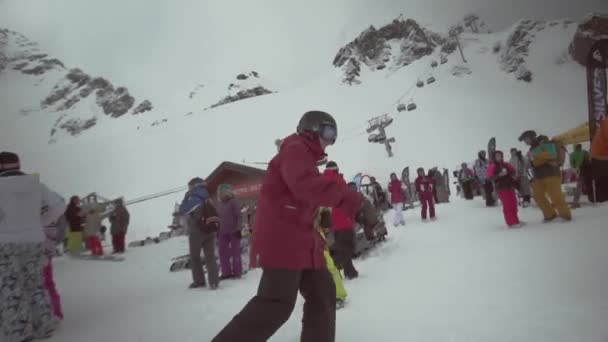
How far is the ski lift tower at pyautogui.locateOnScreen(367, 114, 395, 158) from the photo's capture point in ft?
96.7

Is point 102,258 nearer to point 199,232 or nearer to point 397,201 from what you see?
point 199,232

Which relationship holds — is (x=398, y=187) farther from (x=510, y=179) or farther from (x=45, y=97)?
(x=45, y=97)

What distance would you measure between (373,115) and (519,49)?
21473 millimetres

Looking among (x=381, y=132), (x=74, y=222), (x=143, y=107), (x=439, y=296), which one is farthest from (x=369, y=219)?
(x=143, y=107)

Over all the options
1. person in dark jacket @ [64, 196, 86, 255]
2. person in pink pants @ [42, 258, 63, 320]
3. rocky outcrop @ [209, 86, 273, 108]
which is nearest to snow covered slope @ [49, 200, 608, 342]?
person in pink pants @ [42, 258, 63, 320]

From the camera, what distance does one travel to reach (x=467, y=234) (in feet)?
22.5

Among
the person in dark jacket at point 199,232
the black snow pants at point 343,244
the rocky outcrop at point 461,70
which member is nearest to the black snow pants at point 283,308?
the black snow pants at point 343,244

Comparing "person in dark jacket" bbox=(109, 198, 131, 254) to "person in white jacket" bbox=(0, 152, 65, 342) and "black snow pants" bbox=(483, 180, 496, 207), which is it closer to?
"person in white jacket" bbox=(0, 152, 65, 342)

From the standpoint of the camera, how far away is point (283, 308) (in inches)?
71.0

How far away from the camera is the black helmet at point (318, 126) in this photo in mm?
2059

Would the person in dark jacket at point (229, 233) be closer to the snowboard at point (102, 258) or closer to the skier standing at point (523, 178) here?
the snowboard at point (102, 258)

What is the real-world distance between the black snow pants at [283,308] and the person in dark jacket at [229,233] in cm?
451

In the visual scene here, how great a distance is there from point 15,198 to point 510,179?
7.32 meters

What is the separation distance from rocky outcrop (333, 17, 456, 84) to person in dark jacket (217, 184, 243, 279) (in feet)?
164
